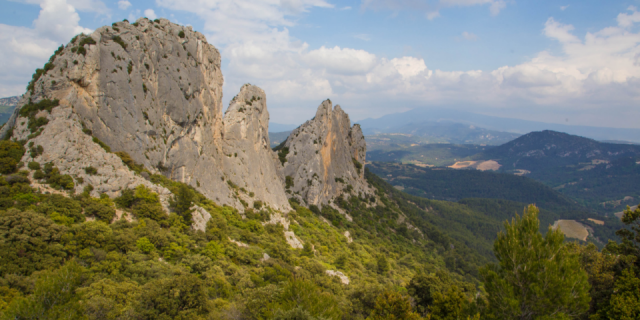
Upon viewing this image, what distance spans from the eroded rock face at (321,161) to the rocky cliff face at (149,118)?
13.0 meters

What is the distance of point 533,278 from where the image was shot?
19266mm

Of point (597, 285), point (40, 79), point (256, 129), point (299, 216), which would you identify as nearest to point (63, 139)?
point (40, 79)

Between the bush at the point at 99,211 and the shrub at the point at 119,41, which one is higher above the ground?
the shrub at the point at 119,41

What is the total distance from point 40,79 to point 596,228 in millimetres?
256435

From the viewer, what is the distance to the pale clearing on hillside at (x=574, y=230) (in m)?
166

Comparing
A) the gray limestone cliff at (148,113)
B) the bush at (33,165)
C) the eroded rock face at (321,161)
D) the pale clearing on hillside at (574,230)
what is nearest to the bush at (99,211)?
the gray limestone cliff at (148,113)

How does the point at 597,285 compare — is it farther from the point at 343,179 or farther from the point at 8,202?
the point at 343,179

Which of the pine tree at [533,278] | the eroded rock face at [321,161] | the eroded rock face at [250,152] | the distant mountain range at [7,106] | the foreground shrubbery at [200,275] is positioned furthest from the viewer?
the distant mountain range at [7,106]

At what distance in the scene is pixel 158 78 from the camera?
1566 inches

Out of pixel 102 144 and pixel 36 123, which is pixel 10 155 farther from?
pixel 102 144

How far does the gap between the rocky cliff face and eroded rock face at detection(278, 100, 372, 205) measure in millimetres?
13047

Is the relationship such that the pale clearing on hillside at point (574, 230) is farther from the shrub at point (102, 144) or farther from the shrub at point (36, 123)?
the shrub at point (36, 123)

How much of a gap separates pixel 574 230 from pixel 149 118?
230m

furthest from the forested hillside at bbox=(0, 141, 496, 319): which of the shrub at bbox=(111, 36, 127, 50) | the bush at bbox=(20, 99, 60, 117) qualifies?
the shrub at bbox=(111, 36, 127, 50)
